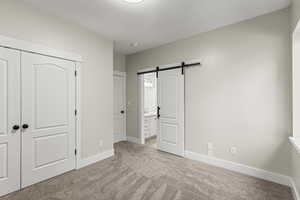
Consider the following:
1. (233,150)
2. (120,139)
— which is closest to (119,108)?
(120,139)

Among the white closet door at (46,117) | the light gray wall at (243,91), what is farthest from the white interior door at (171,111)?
the white closet door at (46,117)

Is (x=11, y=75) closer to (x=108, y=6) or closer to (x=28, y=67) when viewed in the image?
(x=28, y=67)

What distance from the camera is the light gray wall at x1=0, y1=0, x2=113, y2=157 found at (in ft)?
6.52

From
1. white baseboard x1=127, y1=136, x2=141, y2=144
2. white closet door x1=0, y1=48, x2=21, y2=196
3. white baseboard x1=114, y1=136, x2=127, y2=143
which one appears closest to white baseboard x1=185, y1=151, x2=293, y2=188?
white baseboard x1=127, y1=136, x2=141, y2=144

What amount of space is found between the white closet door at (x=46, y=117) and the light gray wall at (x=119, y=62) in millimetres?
1787

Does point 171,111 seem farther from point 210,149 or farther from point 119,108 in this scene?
point 119,108

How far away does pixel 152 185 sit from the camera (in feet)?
7.02

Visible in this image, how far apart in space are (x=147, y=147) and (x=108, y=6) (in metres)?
3.36

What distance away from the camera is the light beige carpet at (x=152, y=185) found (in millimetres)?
1888

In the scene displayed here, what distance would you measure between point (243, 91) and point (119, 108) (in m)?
3.31

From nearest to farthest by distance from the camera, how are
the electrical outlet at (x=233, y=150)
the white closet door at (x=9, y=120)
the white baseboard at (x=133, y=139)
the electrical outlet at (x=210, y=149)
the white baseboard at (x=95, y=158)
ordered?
the white closet door at (x=9, y=120) < the electrical outlet at (x=233, y=150) < the white baseboard at (x=95, y=158) < the electrical outlet at (x=210, y=149) < the white baseboard at (x=133, y=139)

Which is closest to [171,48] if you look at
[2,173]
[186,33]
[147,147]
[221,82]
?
[186,33]

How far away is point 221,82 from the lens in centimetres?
274

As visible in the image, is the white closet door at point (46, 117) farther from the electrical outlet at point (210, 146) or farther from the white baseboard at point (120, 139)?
the electrical outlet at point (210, 146)
